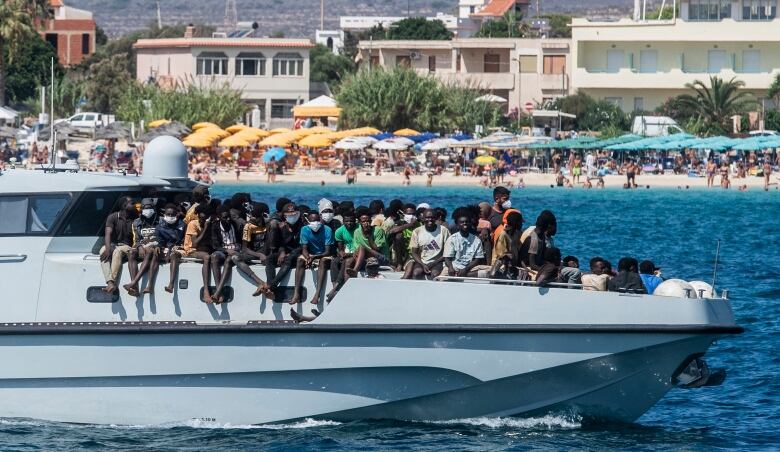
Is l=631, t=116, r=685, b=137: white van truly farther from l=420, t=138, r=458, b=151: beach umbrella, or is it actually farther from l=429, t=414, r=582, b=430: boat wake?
l=429, t=414, r=582, b=430: boat wake

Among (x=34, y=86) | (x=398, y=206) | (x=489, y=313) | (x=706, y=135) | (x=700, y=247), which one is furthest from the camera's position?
(x=34, y=86)

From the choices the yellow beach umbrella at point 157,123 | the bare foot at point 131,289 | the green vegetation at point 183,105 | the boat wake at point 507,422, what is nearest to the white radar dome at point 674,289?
the boat wake at point 507,422

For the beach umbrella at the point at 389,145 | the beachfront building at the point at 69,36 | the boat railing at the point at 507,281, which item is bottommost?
the boat railing at the point at 507,281

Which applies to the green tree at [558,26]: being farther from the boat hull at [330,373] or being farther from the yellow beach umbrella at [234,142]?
the boat hull at [330,373]

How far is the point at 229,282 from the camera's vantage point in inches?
649

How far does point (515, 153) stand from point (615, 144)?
607 cm

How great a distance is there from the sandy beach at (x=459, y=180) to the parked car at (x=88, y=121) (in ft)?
31.9

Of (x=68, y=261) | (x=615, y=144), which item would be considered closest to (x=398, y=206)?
(x=68, y=261)

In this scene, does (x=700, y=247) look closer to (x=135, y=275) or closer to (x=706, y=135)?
(x=135, y=275)

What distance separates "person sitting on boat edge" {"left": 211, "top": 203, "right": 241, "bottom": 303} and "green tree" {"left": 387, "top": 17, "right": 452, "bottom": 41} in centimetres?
10985

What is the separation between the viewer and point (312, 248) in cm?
1655

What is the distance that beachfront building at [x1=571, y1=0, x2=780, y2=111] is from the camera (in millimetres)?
93375

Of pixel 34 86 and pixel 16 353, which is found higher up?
pixel 34 86

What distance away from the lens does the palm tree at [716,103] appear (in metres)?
86.4
